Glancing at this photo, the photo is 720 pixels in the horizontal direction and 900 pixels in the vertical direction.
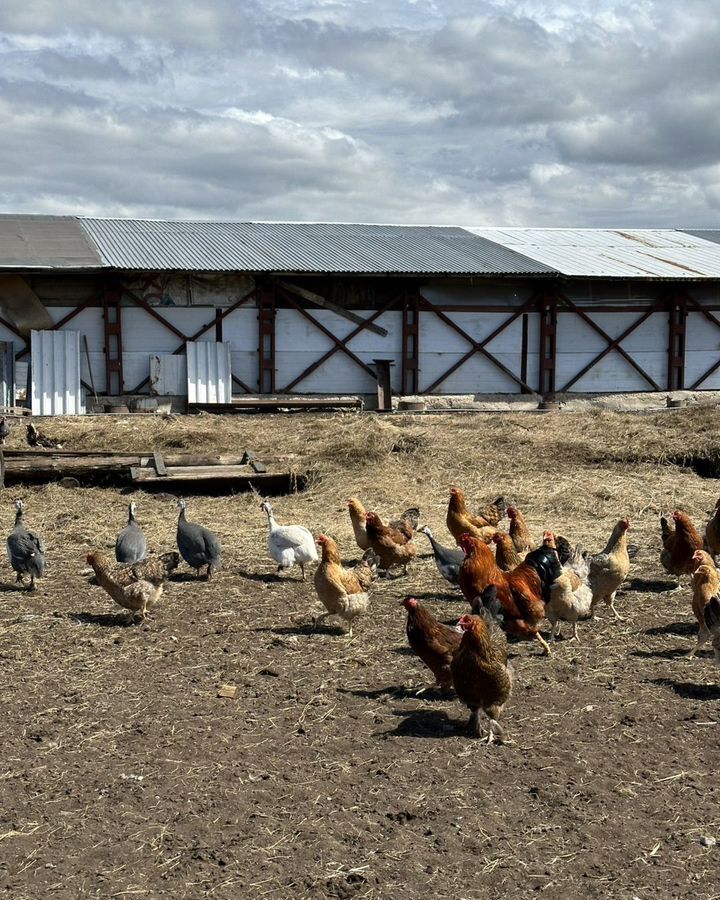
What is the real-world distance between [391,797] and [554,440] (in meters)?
13.2

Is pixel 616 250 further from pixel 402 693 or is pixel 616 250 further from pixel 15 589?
pixel 402 693

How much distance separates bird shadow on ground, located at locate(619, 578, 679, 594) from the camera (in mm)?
10242

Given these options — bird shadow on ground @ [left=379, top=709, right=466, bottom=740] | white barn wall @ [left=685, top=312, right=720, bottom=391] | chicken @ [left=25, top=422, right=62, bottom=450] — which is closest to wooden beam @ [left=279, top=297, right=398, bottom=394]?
chicken @ [left=25, top=422, right=62, bottom=450]

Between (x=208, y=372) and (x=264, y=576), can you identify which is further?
(x=208, y=372)

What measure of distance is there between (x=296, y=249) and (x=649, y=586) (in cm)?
1925

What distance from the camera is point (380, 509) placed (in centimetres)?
1405

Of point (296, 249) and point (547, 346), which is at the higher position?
point (296, 249)

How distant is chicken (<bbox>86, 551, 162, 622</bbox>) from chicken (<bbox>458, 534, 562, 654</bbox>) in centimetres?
289

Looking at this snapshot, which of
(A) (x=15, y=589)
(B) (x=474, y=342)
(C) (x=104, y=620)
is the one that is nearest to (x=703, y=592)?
(C) (x=104, y=620)

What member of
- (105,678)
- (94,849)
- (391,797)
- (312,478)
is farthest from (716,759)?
(312,478)

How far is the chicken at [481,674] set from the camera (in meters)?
6.52

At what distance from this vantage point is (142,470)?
50.0 ft

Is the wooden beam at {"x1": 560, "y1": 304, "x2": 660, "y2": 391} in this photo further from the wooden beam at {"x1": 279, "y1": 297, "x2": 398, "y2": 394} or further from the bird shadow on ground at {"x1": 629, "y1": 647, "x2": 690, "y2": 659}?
the bird shadow on ground at {"x1": 629, "y1": 647, "x2": 690, "y2": 659}

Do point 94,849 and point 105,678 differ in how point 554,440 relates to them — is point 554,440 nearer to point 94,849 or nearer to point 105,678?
point 105,678
